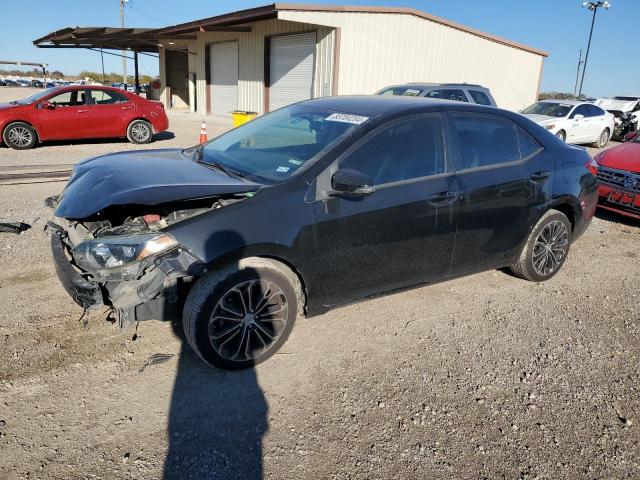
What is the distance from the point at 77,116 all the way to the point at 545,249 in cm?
1167

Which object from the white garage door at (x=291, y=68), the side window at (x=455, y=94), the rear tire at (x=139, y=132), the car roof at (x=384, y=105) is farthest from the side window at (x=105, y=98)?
the car roof at (x=384, y=105)

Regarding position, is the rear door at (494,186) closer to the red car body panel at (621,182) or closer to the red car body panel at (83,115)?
the red car body panel at (621,182)

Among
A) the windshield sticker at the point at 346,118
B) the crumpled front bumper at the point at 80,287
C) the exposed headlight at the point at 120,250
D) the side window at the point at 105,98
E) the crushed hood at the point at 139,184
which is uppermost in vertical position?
the windshield sticker at the point at 346,118

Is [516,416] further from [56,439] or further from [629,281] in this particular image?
[629,281]

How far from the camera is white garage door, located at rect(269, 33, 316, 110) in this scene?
1887 centimetres

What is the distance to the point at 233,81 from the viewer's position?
24156mm

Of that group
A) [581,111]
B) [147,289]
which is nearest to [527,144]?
[147,289]

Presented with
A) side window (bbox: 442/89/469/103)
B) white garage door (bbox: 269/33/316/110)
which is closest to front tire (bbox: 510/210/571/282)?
side window (bbox: 442/89/469/103)

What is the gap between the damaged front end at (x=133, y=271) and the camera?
286 centimetres

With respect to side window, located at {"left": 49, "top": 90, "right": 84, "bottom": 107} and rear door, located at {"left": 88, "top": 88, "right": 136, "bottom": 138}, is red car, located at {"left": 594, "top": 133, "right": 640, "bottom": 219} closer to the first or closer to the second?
rear door, located at {"left": 88, "top": 88, "right": 136, "bottom": 138}

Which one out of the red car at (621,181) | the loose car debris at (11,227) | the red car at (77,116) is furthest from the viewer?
the red car at (77,116)

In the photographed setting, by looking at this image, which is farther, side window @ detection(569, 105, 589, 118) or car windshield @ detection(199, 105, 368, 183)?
side window @ detection(569, 105, 589, 118)

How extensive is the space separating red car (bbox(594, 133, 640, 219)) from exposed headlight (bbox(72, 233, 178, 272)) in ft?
21.0

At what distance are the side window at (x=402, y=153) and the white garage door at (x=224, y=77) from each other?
21657 mm
